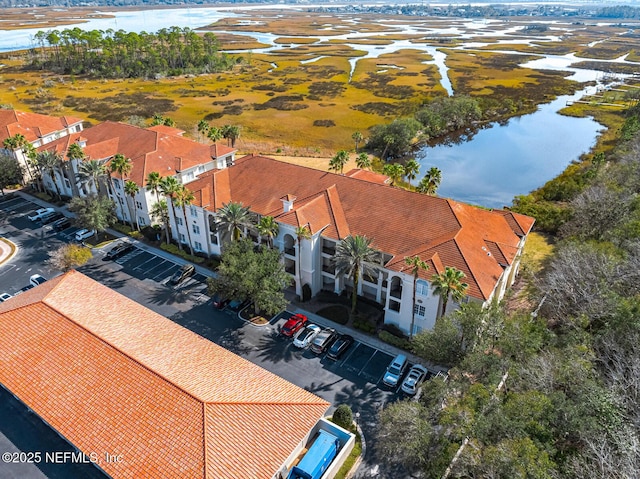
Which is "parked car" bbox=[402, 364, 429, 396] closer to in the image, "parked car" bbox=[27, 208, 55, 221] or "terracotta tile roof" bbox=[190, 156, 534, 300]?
"terracotta tile roof" bbox=[190, 156, 534, 300]

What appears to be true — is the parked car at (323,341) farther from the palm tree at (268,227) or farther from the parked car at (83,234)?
the parked car at (83,234)

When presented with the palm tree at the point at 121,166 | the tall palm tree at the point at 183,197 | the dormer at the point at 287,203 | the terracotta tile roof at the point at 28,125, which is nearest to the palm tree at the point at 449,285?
the dormer at the point at 287,203

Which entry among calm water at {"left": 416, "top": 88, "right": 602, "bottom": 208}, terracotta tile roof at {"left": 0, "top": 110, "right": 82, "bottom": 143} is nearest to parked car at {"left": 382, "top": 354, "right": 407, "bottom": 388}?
calm water at {"left": 416, "top": 88, "right": 602, "bottom": 208}

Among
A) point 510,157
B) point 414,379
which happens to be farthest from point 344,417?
point 510,157

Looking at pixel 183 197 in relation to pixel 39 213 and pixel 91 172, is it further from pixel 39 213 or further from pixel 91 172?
pixel 39 213

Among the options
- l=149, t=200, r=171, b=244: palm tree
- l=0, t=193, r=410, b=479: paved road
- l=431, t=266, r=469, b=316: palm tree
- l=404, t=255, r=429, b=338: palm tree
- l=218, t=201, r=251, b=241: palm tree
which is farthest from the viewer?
l=149, t=200, r=171, b=244: palm tree

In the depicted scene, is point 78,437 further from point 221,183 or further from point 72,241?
point 72,241
